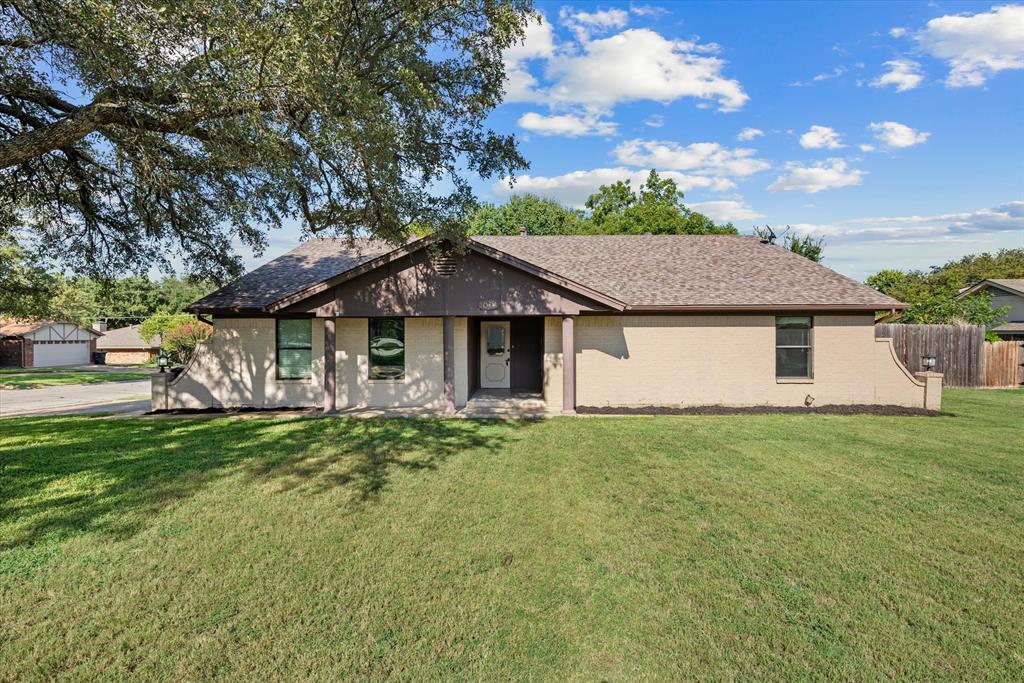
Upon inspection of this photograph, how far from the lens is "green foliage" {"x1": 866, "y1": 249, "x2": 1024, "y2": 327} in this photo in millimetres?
20016

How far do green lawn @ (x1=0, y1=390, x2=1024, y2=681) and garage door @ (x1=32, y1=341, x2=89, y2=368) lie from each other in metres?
42.3

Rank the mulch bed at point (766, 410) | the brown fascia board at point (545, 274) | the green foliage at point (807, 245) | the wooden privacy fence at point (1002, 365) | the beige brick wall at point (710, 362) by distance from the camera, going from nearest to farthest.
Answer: the brown fascia board at point (545, 274) → the mulch bed at point (766, 410) → the beige brick wall at point (710, 362) → the wooden privacy fence at point (1002, 365) → the green foliage at point (807, 245)

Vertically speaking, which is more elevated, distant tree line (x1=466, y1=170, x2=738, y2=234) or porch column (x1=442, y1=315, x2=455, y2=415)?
distant tree line (x1=466, y1=170, x2=738, y2=234)

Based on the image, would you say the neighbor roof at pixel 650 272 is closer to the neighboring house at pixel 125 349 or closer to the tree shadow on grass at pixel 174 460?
the tree shadow on grass at pixel 174 460

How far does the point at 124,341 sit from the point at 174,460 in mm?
48392

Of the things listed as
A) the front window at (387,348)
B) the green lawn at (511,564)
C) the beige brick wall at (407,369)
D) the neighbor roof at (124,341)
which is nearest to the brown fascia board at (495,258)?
the beige brick wall at (407,369)

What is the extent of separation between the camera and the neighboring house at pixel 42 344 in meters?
37.5

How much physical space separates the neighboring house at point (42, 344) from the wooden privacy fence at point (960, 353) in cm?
5103

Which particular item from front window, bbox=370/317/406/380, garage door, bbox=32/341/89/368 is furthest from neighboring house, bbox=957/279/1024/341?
garage door, bbox=32/341/89/368

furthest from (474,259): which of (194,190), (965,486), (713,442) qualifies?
(965,486)

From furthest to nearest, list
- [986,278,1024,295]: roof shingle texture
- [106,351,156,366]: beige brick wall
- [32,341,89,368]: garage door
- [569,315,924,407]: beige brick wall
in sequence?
[106,351,156,366]: beige brick wall, [32,341,89,368]: garage door, [986,278,1024,295]: roof shingle texture, [569,315,924,407]: beige brick wall

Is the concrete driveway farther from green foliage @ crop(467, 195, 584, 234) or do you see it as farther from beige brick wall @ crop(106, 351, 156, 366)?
beige brick wall @ crop(106, 351, 156, 366)

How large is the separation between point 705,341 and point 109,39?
12.4 m

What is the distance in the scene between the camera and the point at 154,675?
2.83 m
